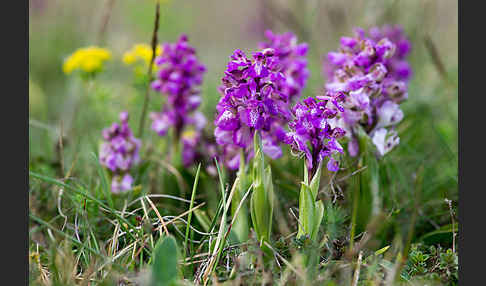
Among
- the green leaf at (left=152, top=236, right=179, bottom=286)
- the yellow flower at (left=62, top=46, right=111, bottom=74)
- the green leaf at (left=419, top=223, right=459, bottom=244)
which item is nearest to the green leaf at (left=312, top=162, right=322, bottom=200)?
the green leaf at (left=152, top=236, right=179, bottom=286)

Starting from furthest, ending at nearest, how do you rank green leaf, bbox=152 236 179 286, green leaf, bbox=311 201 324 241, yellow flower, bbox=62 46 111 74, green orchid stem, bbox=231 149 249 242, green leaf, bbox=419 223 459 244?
1. yellow flower, bbox=62 46 111 74
2. green leaf, bbox=419 223 459 244
3. green orchid stem, bbox=231 149 249 242
4. green leaf, bbox=311 201 324 241
5. green leaf, bbox=152 236 179 286

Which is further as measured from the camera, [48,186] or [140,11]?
[140,11]

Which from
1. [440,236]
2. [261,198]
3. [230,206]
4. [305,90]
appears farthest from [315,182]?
[305,90]

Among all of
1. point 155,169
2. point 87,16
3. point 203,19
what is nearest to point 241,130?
point 155,169

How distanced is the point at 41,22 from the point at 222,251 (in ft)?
20.6

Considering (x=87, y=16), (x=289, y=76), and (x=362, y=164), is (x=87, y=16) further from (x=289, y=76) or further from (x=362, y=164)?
(x=362, y=164)

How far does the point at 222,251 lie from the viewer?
203 cm

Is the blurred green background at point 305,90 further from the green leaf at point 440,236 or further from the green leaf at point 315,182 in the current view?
the green leaf at point 315,182

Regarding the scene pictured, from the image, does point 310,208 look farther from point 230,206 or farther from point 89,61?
point 89,61

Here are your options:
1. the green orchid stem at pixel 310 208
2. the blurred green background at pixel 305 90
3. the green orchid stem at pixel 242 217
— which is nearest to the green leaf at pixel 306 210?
the green orchid stem at pixel 310 208

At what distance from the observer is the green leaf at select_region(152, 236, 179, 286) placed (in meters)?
1.57

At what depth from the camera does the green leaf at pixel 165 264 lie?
5.15 feet

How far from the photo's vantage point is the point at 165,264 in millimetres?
1602

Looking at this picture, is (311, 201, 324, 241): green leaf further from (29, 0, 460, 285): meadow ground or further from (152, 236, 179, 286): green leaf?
(152, 236, 179, 286): green leaf
